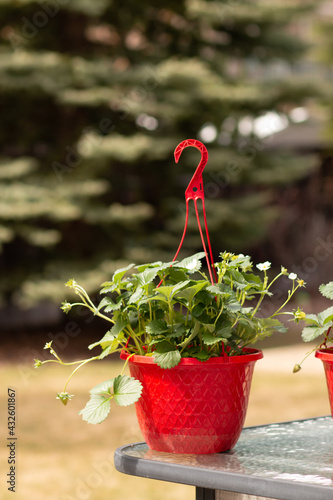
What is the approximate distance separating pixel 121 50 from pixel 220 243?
2.46 m

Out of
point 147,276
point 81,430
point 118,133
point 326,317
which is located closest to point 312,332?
point 326,317

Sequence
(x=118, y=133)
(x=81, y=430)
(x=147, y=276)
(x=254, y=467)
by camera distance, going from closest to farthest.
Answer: (x=254, y=467)
(x=147, y=276)
(x=81, y=430)
(x=118, y=133)

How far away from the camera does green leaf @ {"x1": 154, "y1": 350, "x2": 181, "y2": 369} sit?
3.65 ft

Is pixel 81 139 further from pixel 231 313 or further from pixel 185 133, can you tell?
pixel 231 313

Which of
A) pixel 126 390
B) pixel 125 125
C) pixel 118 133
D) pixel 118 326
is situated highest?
pixel 125 125

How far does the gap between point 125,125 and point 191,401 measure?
687 centimetres

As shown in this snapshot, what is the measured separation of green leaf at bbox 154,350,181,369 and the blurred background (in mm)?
5243

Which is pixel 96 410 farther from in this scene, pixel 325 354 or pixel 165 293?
pixel 325 354

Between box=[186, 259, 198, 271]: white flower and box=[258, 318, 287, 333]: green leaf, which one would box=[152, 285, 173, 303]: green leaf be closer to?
box=[186, 259, 198, 271]: white flower

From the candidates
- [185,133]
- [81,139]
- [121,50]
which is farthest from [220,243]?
[121,50]

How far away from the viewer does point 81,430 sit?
14.8 feet

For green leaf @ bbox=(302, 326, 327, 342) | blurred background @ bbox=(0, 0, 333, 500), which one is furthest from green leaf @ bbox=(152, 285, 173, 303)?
blurred background @ bbox=(0, 0, 333, 500)

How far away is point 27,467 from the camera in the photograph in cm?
374

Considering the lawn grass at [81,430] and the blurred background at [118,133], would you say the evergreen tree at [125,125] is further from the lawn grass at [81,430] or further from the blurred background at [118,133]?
the lawn grass at [81,430]
